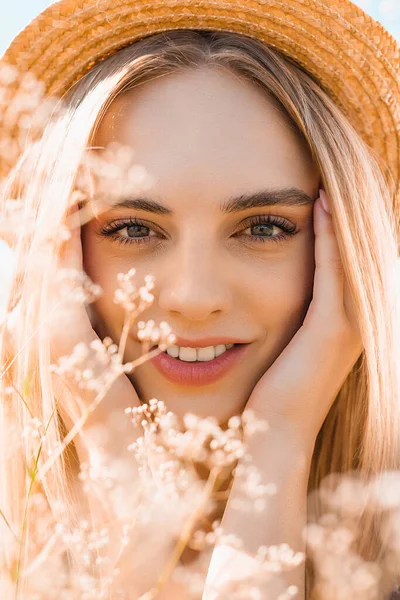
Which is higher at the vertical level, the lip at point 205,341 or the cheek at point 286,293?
the cheek at point 286,293

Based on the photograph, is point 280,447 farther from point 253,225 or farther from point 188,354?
point 253,225

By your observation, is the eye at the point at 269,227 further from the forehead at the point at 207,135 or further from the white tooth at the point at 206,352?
the white tooth at the point at 206,352

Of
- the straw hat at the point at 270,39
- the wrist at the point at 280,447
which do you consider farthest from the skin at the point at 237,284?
the straw hat at the point at 270,39

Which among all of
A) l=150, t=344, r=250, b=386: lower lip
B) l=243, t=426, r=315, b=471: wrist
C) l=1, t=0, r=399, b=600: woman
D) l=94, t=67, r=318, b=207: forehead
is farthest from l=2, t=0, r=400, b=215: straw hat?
l=243, t=426, r=315, b=471: wrist

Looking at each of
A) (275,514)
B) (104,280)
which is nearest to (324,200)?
(104,280)

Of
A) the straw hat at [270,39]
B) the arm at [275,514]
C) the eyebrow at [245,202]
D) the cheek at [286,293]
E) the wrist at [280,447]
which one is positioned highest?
the straw hat at [270,39]

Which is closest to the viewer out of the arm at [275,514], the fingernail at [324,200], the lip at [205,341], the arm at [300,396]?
the arm at [275,514]

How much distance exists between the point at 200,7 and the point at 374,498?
163cm

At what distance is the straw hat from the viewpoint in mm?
2035

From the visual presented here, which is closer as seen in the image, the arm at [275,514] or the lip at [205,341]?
the arm at [275,514]

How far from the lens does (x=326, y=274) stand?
80.0 inches

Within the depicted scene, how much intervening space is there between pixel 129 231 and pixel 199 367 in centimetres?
45

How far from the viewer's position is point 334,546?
1.83m

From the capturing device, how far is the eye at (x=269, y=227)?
198cm
